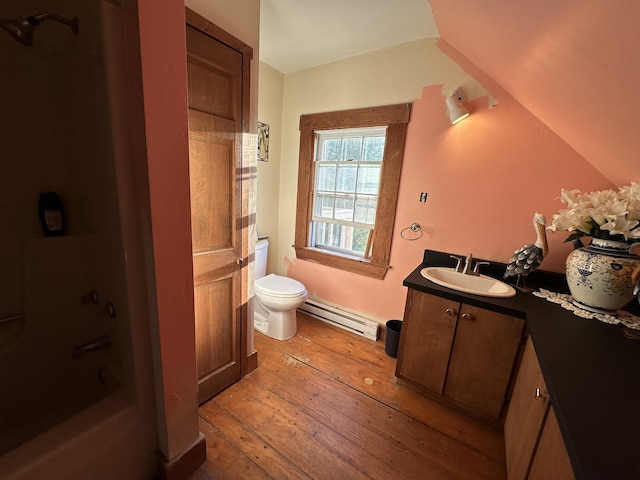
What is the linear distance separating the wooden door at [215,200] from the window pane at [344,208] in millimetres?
1180

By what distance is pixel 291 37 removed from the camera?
184cm

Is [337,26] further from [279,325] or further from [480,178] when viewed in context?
[279,325]

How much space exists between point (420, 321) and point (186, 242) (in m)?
1.38

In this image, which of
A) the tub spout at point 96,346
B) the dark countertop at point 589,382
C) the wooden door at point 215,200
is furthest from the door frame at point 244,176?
the dark countertop at point 589,382

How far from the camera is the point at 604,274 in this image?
1142 mm

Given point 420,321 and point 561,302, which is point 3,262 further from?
point 561,302

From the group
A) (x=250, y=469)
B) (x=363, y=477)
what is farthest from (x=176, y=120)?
(x=363, y=477)

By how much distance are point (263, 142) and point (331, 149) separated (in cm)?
65

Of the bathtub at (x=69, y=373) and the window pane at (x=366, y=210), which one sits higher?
the window pane at (x=366, y=210)

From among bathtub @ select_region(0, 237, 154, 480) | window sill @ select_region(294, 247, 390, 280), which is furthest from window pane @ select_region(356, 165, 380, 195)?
bathtub @ select_region(0, 237, 154, 480)

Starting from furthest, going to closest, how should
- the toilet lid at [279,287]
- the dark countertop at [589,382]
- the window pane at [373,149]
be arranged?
1. the window pane at [373,149]
2. the toilet lid at [279,287]
3. the dark countertop at [589,382]

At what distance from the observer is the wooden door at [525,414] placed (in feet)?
2.92

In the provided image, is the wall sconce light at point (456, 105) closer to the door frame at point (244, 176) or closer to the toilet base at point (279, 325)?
the door frame at point (244, 176)

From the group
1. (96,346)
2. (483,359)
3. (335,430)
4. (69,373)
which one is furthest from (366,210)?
(69,373)
